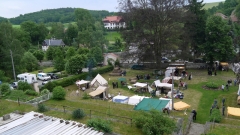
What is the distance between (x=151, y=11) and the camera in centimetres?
2975

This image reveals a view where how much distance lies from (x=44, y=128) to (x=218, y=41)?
93.3 feet

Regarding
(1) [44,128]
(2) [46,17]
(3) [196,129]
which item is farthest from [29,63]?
(2) [46,17]

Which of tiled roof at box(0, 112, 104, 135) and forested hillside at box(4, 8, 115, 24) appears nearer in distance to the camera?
tiled roof at box(0, 112, 104, 135)

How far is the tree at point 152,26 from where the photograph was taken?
30.0m

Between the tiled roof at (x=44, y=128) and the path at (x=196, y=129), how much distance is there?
7.41 meters

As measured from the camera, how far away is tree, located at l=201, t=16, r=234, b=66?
3023 centimetres

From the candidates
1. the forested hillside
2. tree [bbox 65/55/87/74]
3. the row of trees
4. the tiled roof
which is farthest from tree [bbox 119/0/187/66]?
the forested hillside

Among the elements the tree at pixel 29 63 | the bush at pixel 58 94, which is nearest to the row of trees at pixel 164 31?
the bush at pixel 58 94

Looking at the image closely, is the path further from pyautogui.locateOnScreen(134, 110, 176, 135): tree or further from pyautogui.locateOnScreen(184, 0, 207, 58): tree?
pyautogui.locateOnScreen(184, 0, 207, 58): tree

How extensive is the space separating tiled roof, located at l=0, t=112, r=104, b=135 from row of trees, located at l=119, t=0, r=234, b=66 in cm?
2216

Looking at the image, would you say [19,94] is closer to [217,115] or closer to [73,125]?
[73,125]

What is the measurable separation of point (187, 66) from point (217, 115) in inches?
809

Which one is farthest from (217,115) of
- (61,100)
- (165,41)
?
(165,41)

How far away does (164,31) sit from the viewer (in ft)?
99.7
